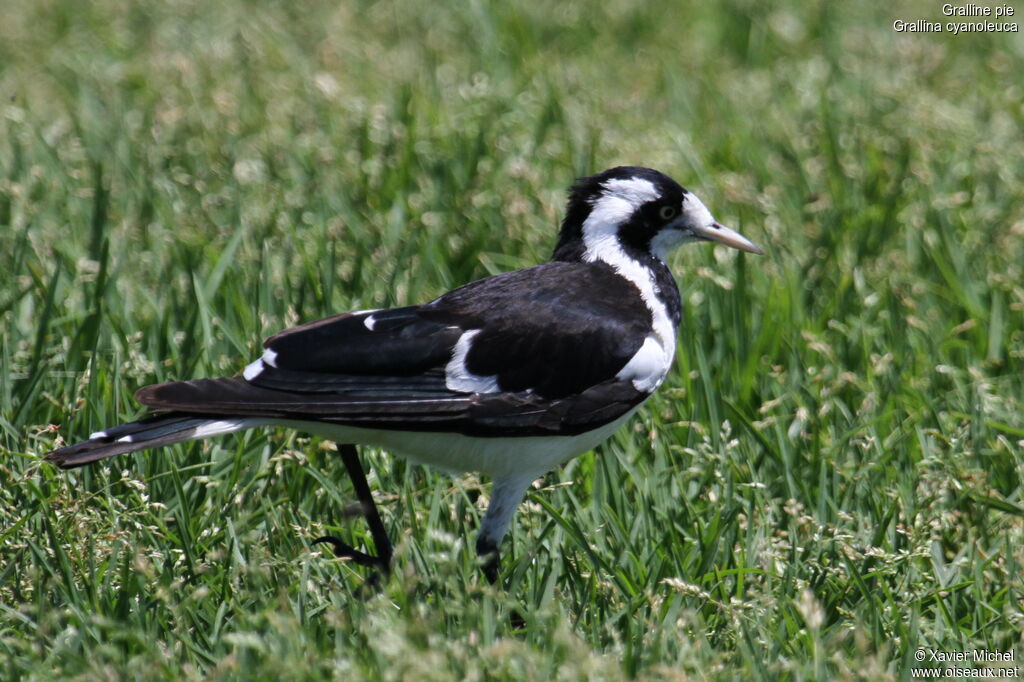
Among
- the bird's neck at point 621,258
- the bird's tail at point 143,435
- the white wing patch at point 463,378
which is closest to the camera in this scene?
the bird's tail at point 143,435

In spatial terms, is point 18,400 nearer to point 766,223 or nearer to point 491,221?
point 491,221

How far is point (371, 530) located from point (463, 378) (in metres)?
0.52

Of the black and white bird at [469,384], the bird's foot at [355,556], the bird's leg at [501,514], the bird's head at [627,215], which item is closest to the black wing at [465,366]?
the black and white bird at [469,384]

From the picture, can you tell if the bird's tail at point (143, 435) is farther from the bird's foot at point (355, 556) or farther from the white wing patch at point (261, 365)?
the bird's foot at point (355, 556)

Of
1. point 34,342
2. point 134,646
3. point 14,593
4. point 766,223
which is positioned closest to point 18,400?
point 34,342

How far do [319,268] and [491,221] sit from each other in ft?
2.89

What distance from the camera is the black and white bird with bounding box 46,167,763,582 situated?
3.54 meters

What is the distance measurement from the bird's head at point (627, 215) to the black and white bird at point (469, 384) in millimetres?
194

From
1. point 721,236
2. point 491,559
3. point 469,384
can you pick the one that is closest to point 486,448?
point 469,384

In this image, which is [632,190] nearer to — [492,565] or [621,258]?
[621,258]

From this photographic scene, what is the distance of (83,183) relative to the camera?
242 inches

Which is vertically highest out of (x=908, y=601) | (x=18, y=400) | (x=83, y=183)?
(x=83, y=183)

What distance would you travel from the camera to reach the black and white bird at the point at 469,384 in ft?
11.6

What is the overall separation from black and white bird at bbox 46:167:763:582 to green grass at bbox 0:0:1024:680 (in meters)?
0.24
